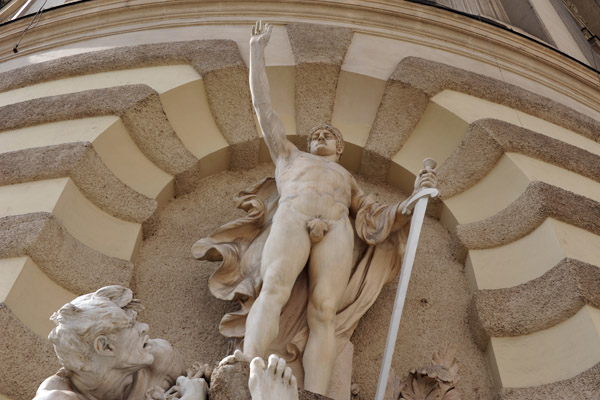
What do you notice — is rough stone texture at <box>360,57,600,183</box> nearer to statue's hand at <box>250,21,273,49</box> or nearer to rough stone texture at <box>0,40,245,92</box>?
rough stone texture at <box>0,40,245,92</box>

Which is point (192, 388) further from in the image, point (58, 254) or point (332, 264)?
point (58, 254)

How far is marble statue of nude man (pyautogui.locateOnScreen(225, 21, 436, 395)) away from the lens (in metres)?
4.00

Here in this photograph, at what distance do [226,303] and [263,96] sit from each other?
130 centimetres

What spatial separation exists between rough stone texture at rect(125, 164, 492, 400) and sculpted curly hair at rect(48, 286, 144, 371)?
1343 mm

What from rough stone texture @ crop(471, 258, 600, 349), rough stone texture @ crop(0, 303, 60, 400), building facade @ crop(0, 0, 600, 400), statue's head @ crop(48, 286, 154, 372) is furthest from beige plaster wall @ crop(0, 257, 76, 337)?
rough stone texture @ crop(471, 258, 600, 349)

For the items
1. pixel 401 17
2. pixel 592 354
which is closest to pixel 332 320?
pixel 592 354

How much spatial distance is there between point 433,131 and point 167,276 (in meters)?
2.40

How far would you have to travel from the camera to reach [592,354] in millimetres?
4160

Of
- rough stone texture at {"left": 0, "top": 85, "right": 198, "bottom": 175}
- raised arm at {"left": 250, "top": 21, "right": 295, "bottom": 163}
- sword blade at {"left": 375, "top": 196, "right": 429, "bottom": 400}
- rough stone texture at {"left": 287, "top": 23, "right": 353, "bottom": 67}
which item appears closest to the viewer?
sword blade at {"left": 375, "top": 196, "right": 429, "bottom": 400}

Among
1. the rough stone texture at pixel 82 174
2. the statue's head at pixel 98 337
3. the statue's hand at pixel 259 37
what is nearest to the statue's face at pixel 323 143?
the statue's hand at pixel 259 37

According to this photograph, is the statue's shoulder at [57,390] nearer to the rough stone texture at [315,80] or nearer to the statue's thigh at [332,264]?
the statue's thigh at [332,264]

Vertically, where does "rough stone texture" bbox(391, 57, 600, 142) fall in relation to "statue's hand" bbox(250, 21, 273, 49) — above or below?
below

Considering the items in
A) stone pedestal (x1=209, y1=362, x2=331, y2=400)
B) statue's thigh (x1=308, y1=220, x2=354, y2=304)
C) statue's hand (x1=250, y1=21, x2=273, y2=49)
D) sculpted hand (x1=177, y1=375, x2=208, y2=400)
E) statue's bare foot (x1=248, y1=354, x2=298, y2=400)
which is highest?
statue's hand (x1=250, y1=21, x2=273, y2=49)

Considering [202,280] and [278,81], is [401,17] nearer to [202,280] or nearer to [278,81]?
[278,81]
